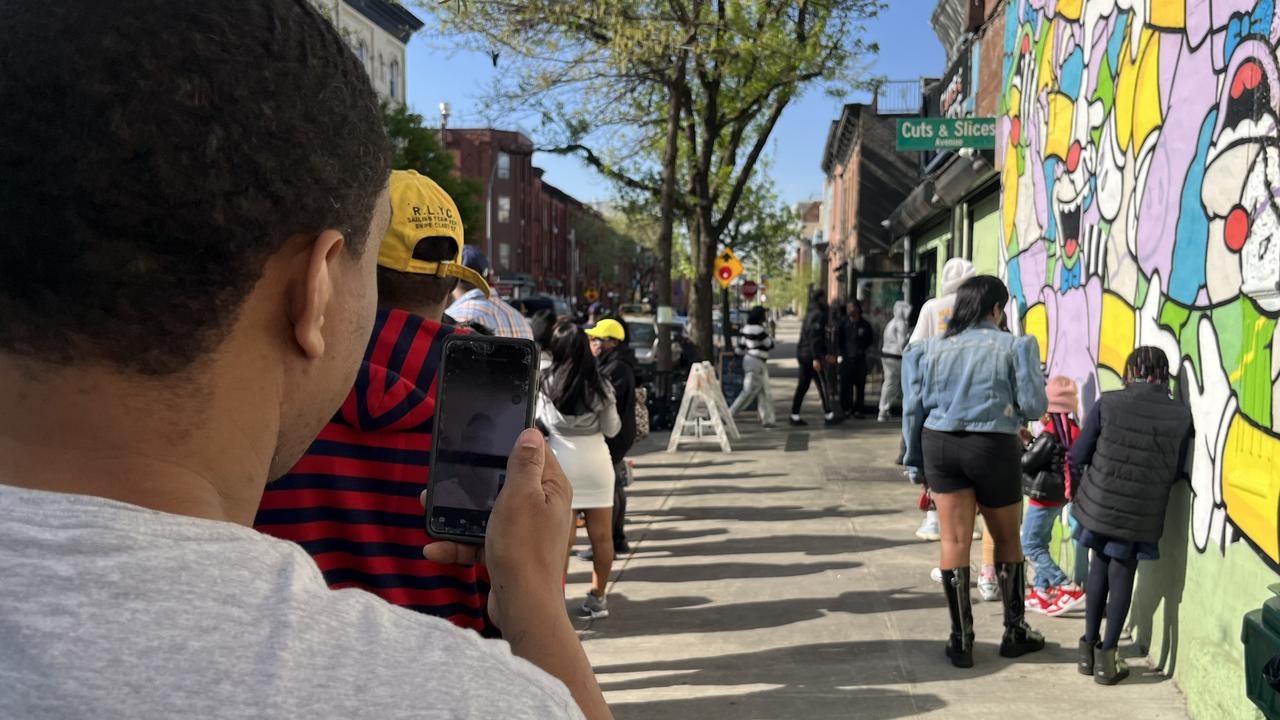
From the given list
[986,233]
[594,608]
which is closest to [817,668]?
[594,608]

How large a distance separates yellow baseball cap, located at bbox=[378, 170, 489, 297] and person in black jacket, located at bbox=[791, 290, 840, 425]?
13529 mm

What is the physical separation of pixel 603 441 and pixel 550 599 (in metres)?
5.35

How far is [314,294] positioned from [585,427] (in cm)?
548

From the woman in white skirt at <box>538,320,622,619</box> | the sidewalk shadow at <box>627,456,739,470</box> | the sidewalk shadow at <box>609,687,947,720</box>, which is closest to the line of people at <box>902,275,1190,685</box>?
the sidewalk shadow at <box>609,687,947,720</box>

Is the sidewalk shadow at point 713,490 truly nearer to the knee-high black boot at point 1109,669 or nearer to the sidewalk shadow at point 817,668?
the sidewalk shadow at point 817,668

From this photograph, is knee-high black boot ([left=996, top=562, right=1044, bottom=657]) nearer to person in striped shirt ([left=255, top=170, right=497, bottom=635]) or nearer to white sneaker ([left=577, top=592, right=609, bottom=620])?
white sneaker ([left=577, top=592, right=609, bottom=620])

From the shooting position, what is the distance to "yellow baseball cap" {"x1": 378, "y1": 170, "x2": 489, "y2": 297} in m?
2.37

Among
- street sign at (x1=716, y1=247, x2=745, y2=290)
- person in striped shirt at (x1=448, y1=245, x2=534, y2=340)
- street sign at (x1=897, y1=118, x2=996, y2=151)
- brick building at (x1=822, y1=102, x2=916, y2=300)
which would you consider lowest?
person in striped shirt at (x1=448, y1=245, x2=534, y2=340)

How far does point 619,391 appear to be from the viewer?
284 inches

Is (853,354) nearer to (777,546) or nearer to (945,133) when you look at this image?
(945,133)

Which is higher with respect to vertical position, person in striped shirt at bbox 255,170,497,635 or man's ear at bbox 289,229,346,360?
man's ear at bbox 289,229,346,360

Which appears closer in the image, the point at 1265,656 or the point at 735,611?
the point at 1265,656

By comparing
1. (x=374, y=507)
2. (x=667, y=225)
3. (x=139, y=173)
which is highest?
(x=667, y=225)

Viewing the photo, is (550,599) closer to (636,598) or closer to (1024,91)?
(636,598)
